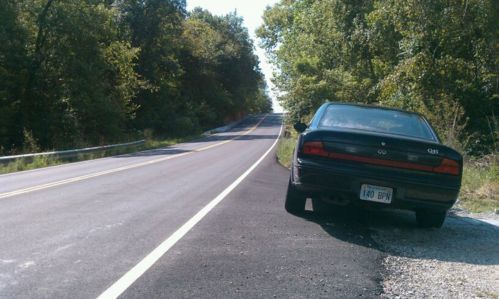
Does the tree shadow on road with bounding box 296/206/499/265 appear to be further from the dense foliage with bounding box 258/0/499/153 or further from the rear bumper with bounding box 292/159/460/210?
the dense foliage with bounding box 258/0/499/153

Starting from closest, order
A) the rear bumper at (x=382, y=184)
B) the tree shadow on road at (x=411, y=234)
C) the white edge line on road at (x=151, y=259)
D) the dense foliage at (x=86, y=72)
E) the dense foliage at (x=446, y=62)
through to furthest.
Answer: the white edge line on road at (x=151, y=259) → the tree shadow on road at (x=411, y=234) → the rear bumper at (x=382, y=184) → the dense foliage at (x=446, y=62) → the dense foliage at (x=86, y=72)

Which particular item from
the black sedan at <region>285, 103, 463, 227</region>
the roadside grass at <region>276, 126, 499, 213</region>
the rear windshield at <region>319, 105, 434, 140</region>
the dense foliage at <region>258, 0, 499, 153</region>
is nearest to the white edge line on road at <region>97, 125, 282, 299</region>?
the black sedan at <region>285, 103, 463, 227</region>

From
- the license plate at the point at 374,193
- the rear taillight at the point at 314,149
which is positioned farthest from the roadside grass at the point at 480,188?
the rear taillight at the point at 314,149

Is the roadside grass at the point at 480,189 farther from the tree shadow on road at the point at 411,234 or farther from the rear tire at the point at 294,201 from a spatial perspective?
the rear tire at the point at 294,201

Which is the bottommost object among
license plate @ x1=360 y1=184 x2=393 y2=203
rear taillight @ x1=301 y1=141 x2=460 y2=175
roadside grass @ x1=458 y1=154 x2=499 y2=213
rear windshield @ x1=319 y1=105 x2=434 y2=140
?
roadside grass @ x1=458 y1=154 x2=499 y2=213

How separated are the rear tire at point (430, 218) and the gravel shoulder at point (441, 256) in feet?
0.31

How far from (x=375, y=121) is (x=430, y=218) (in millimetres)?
1554

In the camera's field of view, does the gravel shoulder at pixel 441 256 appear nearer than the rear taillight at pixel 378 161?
Yes

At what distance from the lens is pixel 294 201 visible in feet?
27.6

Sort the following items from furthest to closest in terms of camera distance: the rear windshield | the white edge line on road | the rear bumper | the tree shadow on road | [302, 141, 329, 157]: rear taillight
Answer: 1. the rear windshield
2. [302, 141, 329, 157]: rear taillight
3. the rear bumper
4. the tree shadow on road
5. the white edge line on road

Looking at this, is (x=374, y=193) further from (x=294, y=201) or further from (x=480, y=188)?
(x=480, y=188)

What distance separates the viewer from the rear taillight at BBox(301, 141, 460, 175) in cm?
720

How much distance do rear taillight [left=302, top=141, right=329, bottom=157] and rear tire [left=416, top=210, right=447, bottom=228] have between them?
5.44 feet

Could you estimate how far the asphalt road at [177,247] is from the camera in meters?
5.01
